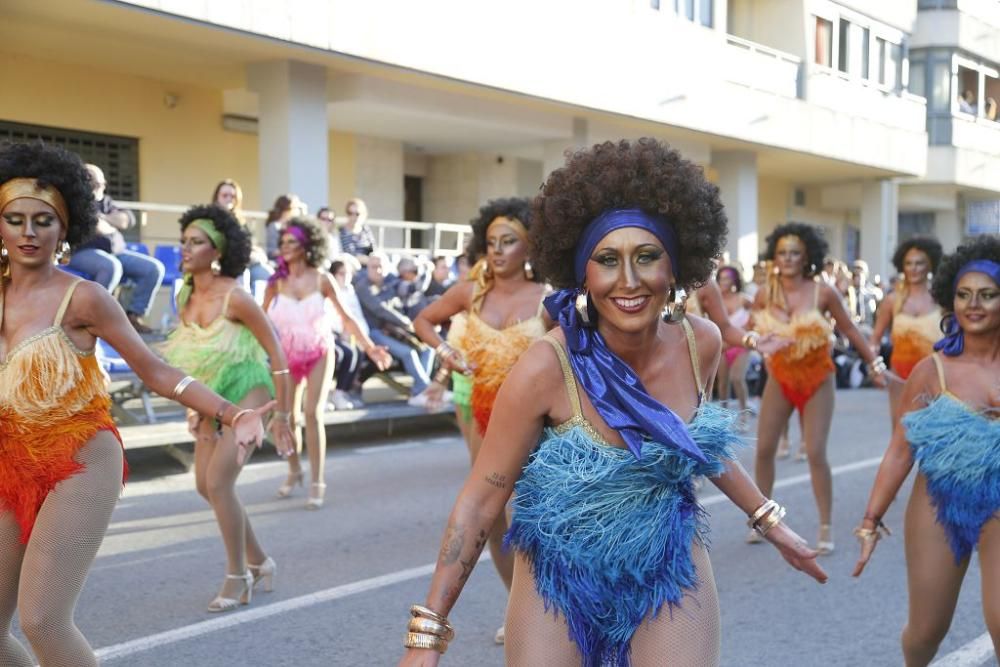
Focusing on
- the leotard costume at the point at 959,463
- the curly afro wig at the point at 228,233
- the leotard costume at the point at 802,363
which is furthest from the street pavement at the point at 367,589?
the curly afro wig at the point at 228,233

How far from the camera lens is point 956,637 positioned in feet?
18.3

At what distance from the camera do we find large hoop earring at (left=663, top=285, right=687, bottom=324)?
318 cm

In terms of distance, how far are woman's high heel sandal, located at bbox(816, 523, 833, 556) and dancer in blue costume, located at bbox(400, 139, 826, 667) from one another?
14.3ft

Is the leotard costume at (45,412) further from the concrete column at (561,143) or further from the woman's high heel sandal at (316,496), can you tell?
the concrete column at (561,143)

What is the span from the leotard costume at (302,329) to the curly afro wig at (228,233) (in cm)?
233

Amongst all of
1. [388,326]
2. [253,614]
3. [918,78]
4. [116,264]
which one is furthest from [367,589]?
[918,78]

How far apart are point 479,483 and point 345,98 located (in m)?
14.4

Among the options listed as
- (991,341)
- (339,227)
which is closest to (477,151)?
(339,227)

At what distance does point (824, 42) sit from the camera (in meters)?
29.2

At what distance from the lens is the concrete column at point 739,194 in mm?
26203

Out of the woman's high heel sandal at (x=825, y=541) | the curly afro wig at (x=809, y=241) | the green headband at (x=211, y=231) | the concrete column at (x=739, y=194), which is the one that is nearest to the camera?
the green headband at (x=211, y=231)

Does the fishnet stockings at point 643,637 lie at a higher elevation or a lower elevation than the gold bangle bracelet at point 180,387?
lower

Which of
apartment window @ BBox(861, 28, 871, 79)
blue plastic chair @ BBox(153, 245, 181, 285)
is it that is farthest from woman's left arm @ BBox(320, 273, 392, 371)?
apartment window @ BBox(861, 28, 871, 79)

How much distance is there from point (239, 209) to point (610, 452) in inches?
371
